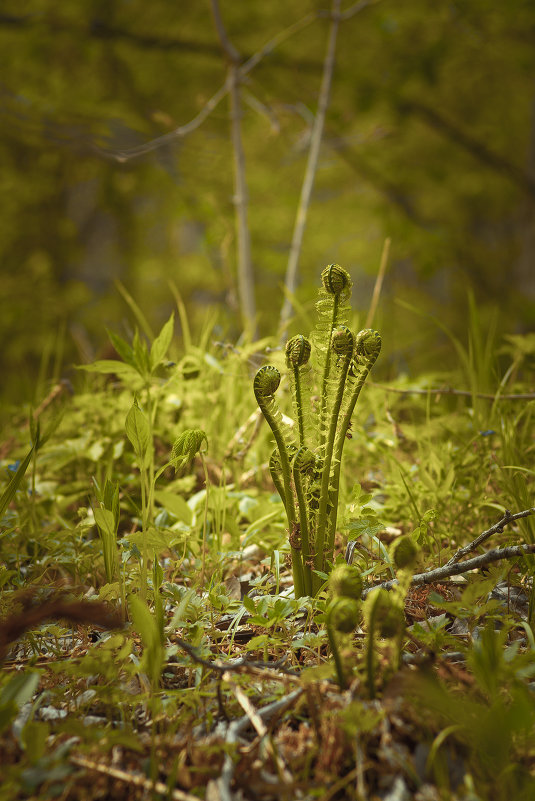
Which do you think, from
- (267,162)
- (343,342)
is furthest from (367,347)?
(267,162)

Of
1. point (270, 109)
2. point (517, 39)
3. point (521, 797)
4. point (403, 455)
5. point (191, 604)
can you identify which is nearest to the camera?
point (521, 797)

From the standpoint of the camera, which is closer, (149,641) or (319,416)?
(149,641)

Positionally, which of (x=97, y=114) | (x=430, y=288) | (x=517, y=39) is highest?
(x=517, y=39)

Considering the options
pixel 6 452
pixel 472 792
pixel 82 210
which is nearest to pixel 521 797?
pixel 472 792

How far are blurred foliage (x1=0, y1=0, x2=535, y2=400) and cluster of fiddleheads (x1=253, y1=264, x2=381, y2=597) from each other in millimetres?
3449

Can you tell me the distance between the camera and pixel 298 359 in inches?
39.4

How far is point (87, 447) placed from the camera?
6.33 ft

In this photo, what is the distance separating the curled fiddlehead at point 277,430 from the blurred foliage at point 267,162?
11.6 feet

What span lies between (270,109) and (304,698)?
3.31 metres

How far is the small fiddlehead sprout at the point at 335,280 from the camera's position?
100 cm

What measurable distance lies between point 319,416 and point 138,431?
0.39m

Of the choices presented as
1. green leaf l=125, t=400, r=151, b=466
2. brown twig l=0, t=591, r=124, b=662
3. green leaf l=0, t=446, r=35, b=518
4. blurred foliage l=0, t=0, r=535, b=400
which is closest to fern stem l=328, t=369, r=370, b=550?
green leaf l=125, t=400, r=151, b=466

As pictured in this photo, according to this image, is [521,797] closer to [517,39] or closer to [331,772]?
[331,772]

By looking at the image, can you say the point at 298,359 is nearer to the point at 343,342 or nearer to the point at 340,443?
the point at 343,342
